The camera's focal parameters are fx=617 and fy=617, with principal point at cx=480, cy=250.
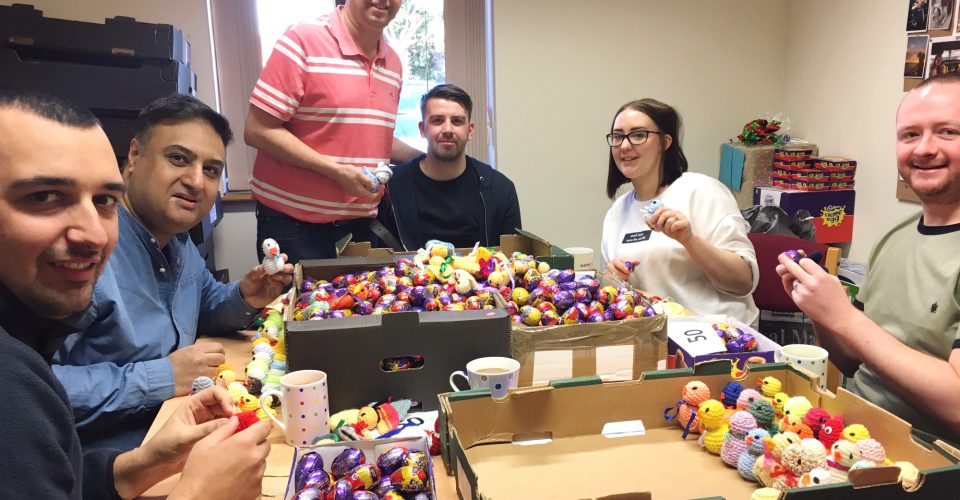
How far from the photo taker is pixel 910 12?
2939 millimetres

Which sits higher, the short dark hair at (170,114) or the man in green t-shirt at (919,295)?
the short dark hair at (170,114)

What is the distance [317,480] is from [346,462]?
0.17ft

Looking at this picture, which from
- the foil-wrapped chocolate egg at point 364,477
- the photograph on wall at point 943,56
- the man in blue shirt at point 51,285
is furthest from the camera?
the photograph on wall at point 943,56

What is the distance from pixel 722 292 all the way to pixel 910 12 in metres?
2.04

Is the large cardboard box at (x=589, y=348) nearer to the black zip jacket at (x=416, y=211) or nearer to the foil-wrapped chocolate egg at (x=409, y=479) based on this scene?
the foil-wrapped chocolate egg at (x=409, y=479)

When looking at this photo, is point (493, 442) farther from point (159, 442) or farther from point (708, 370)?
point (159, 442)

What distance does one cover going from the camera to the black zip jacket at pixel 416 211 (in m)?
2.54

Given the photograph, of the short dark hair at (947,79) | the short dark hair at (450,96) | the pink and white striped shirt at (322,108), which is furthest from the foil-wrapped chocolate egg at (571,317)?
the short dark hair at (450,96)

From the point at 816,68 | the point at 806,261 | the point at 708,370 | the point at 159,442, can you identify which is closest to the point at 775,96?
the point at 816,68

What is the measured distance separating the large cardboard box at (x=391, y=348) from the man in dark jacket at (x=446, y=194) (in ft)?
4.34

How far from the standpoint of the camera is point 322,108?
2139 mm

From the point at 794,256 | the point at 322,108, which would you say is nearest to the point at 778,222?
the point at 794,256

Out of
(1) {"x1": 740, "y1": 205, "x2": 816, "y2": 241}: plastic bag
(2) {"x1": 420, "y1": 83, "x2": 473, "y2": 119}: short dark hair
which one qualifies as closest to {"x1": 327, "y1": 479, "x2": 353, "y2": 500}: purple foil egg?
(2) {"x1": 420, "y1": 83, "x2": 473, "y2": 119}: short dark hair

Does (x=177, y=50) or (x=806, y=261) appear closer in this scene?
(x=806, y=261)
